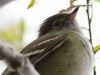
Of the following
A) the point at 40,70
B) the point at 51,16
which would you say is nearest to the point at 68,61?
the point at 40,70

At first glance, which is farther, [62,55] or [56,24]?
[56,24]

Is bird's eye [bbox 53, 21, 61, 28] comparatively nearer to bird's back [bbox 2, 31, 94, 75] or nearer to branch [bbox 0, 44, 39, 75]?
bird's back [bbox 2, 31, 94, 75]

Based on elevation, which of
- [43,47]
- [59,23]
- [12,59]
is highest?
[12,59]

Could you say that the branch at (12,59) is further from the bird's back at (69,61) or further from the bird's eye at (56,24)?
the bird's eye at (56,24)

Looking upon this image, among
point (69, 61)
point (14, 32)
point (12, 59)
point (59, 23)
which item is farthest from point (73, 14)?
point (12, 59)

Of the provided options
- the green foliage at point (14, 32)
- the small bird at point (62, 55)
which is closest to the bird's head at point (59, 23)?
the small bird at point (62, 55)

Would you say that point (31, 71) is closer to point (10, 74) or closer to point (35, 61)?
point (10, 74)

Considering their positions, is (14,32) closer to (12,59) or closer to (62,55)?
(62,55)

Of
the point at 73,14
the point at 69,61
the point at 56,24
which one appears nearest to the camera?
the point at 69,61
